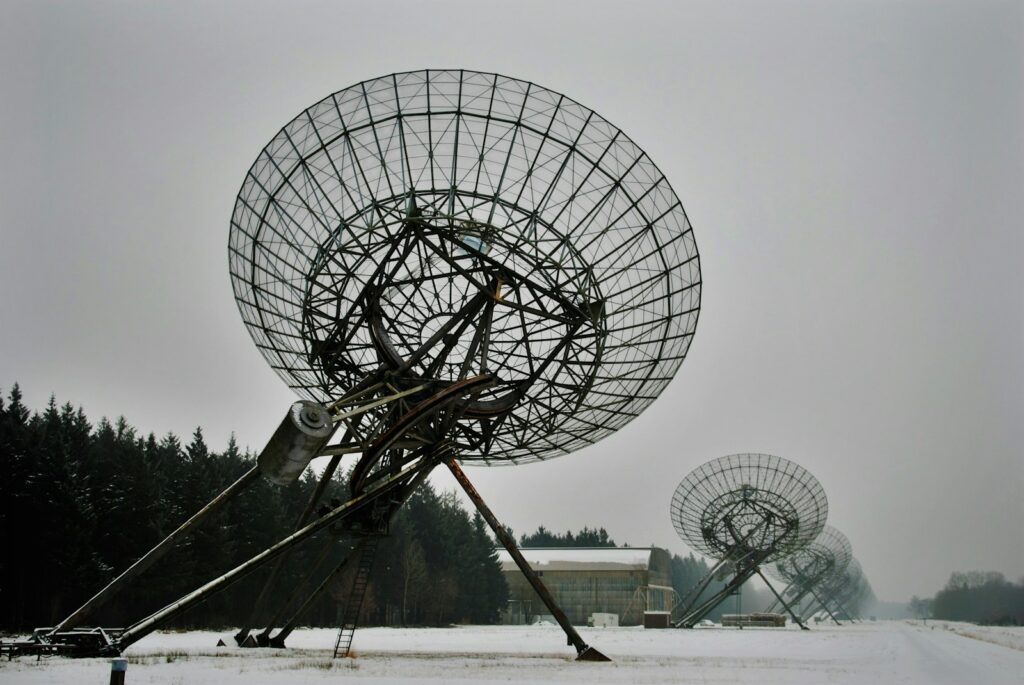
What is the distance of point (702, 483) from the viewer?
70438 mm

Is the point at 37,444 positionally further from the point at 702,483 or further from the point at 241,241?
the point at 702,483

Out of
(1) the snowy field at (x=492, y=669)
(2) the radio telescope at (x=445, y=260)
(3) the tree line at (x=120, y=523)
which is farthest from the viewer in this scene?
(3) the tree line at (x=120, y=523)

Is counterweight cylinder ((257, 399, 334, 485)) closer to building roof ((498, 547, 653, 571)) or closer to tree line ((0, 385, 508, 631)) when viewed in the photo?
tree line ((0, 385, 508, 631))

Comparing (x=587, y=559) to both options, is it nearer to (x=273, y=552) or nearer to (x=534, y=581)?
(x=534, y=581)

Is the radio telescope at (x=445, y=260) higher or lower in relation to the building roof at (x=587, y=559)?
higher

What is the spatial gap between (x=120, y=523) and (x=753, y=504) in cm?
4661

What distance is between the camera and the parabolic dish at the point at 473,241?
84.8 feet

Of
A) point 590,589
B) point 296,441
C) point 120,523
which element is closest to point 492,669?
A: point 296,441

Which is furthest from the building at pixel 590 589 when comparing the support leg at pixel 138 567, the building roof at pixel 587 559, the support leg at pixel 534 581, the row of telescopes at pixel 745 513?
the support leg at pixel 138 567

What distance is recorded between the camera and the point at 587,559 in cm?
12638

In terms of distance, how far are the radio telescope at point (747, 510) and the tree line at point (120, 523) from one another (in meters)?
26.0

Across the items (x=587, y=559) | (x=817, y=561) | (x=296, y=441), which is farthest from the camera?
(x=587, y=559)

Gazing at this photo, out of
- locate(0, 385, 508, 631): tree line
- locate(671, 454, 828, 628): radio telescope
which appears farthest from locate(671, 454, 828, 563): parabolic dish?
locate(0, 385, 508, 631): tree line

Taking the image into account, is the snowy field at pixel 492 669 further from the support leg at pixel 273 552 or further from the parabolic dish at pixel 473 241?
the parabolic dish at pixel 473 241
